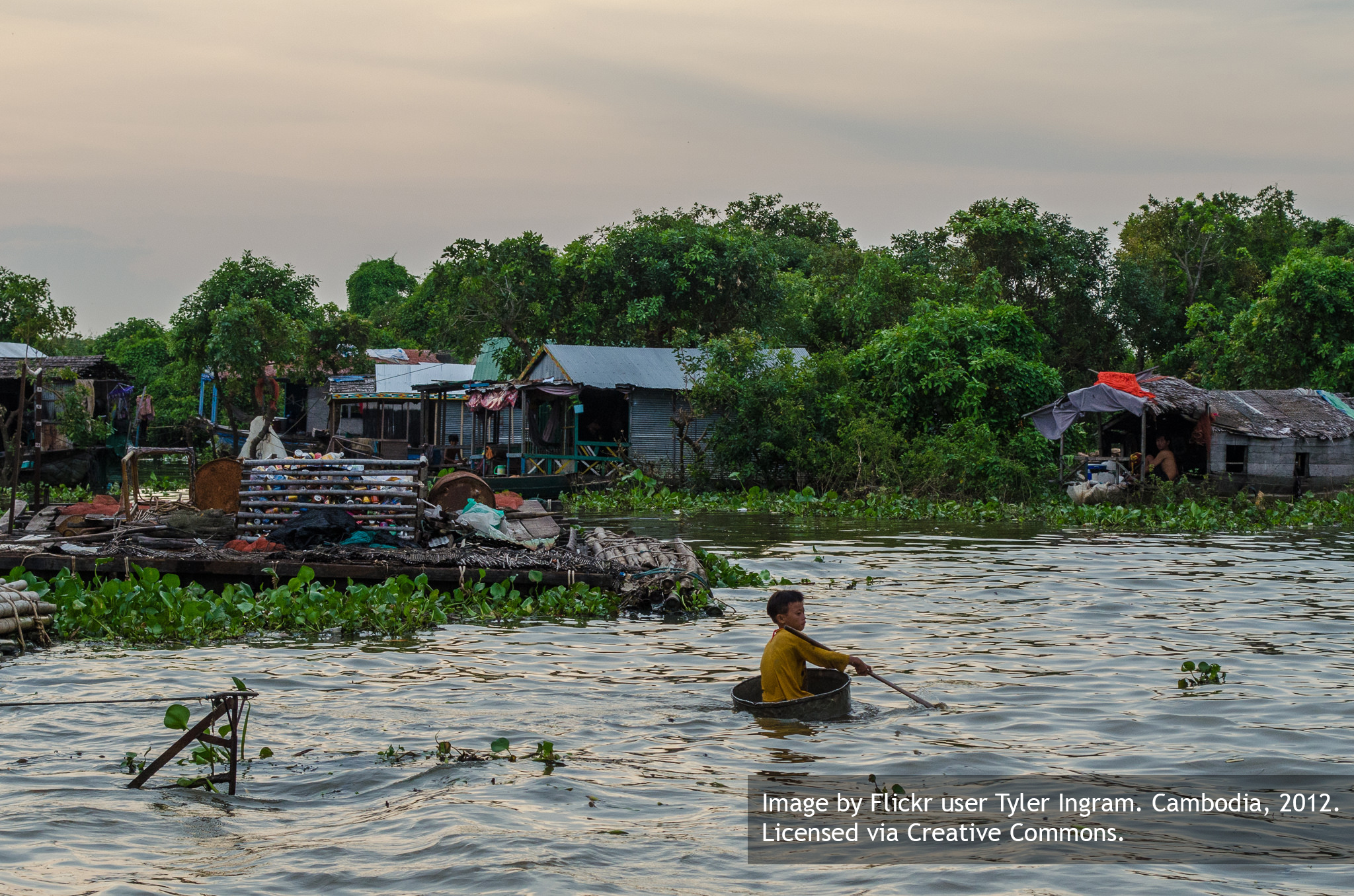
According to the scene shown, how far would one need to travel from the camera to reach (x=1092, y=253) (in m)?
37.1

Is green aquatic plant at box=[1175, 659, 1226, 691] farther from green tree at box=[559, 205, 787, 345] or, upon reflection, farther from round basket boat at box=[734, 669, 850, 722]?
green tree at box=[559, 205, 787, 345]

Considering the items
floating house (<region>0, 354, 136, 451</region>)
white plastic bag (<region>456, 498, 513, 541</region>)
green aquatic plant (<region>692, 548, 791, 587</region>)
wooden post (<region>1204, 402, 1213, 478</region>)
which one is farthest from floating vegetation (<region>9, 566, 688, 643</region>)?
wooden post (<region>1204, 402, 1213, 478</region>)

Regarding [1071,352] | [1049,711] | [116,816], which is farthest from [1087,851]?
[1071,352]

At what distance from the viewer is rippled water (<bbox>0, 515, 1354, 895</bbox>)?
15.7 feet

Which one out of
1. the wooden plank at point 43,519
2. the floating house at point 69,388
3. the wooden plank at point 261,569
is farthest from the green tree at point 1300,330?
the floating house at point 69,388

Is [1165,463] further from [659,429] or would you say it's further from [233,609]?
[233,609]

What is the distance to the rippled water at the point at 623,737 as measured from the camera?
4777 millimetres

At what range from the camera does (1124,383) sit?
82.7 ft

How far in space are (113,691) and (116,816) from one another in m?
2.69

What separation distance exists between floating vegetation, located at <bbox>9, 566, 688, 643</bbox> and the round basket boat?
364 centimetres

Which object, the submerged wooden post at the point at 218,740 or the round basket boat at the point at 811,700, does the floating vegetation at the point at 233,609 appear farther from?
the submerged wooden post at the point at 218,740

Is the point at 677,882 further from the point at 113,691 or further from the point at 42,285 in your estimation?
the point at 42,285

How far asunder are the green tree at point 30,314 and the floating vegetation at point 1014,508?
1352cm

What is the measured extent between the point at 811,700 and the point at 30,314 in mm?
29894
